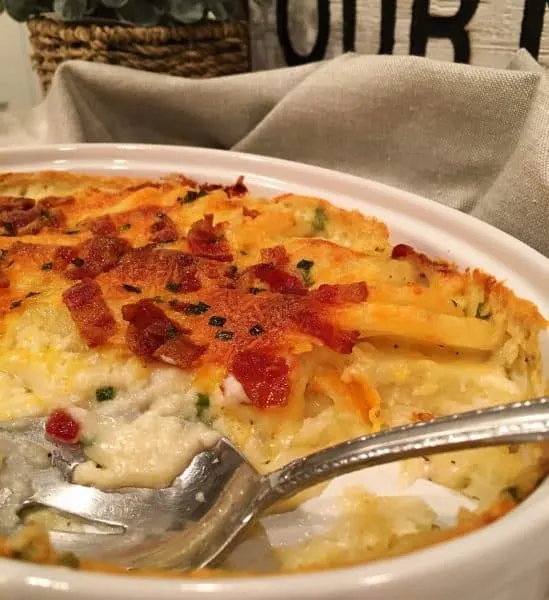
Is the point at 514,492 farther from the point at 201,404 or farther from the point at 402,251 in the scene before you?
the point at 402,251

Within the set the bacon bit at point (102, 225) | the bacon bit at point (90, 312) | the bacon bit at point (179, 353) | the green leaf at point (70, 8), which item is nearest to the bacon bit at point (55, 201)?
the bacon bit at point (102, 225)

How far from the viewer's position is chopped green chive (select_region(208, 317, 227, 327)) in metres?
1.15

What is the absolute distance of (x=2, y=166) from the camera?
72.9 inches

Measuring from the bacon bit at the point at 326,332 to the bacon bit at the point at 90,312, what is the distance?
305 millimetres

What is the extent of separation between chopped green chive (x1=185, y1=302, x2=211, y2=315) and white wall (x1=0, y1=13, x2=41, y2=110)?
10.2 ft

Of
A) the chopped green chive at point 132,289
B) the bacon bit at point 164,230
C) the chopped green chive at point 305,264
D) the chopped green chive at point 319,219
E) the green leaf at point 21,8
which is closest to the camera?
the chopped green chive at point 132,289

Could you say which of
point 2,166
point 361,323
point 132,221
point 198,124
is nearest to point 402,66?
point 198,124

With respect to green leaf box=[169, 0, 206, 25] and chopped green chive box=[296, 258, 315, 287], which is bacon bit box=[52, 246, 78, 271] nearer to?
chopped green chive box=[296, 258, 315, 287]

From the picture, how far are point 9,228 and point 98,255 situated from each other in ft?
0.99

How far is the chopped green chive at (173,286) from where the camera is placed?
1.26 metres

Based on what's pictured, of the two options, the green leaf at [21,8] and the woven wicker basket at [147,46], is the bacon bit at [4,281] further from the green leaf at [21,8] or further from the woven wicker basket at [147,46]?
the green leaf at [21,8]

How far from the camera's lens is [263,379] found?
1.06 metres

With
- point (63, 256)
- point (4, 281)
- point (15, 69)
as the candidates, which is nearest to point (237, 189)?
point (63, 256)

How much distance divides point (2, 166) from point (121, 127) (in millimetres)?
457
